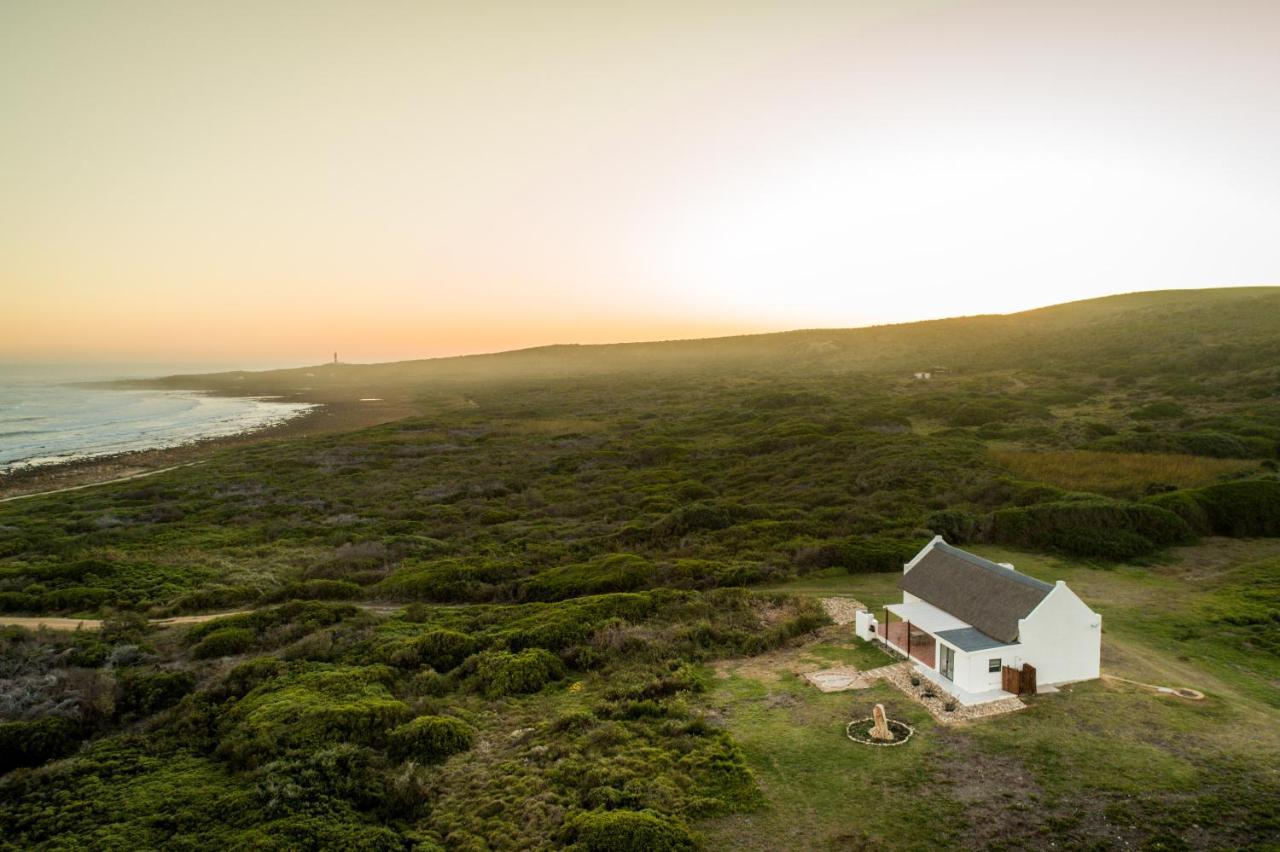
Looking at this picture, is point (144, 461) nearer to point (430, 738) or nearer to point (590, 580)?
point (590, 580)

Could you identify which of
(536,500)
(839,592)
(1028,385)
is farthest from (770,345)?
(839,592)

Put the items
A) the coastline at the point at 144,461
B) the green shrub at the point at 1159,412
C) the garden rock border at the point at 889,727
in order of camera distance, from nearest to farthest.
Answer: the garden rock border at the point at 889,727, the green shrub at the point at 1159,412, the coastline at the point at 144,461

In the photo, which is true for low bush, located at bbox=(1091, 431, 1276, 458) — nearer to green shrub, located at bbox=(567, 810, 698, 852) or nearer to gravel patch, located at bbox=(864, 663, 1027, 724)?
gravel patch, located at bbox=(864, 663, 1027, 724)

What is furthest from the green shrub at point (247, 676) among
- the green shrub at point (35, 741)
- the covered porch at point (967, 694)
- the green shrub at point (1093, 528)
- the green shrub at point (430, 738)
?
the green shrub at point (1093, 528)

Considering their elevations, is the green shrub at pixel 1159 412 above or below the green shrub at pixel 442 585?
above

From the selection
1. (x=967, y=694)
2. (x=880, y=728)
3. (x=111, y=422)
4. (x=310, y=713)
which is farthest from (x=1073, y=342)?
(x=111, y=422)

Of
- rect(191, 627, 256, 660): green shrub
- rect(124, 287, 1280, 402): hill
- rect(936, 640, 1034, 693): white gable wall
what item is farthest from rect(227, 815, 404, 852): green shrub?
rect(124, 287, 1280, 402): hill

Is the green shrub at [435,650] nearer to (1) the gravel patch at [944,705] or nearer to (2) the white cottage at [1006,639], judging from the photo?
(1) the gravel patch at [944,705]
